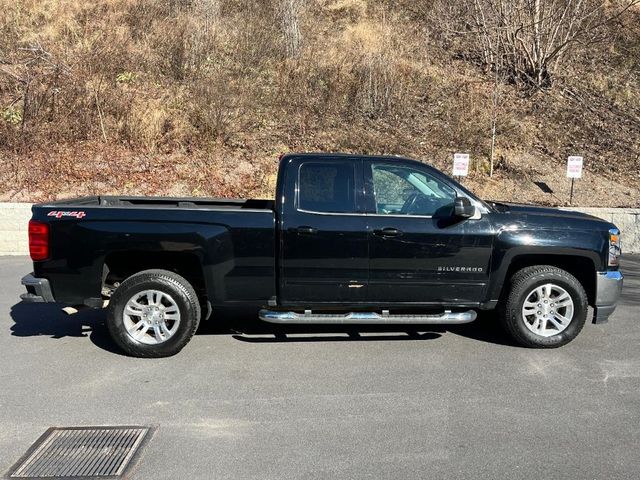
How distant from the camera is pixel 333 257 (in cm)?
528

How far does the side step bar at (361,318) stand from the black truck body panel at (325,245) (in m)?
0.11

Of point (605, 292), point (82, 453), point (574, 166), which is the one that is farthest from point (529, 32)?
point (82, 453)

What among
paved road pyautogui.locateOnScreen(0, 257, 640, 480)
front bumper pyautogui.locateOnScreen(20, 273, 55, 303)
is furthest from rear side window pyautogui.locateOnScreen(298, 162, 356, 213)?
front bumper pyautogui.locateOnScreen(20, 273, 55, 303)

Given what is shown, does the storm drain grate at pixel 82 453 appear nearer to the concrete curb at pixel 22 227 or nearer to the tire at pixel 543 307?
the tire at pixel 543 307

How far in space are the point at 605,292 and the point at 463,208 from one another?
1.71 meters

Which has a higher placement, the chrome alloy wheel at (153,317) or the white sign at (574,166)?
the white sign at (574,166)

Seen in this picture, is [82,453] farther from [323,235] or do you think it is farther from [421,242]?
[421,242]

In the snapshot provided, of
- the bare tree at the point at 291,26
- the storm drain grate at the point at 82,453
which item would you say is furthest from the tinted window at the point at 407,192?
the bare tree at the point at 291,26

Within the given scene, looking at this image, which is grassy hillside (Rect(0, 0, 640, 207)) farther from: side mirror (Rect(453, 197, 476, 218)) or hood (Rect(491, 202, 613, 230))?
side mirror (Rect(453, 197, 476, 218))

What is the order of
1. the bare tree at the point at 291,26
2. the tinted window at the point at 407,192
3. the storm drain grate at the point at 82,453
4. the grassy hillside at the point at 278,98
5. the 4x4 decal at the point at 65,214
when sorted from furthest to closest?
the bare tree at the point at 291,26
the grassy hillside at the point at 278,98
the tinted window at the point at 407,192
the 4x4 decal at the point at 65,214
the storm drain grate at the point at 82,453

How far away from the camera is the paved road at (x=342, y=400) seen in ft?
11.5

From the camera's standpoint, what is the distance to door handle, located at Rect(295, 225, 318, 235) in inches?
206

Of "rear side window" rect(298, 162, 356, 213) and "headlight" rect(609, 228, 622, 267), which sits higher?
"rear side window" rect(298, 162, 356, 213)

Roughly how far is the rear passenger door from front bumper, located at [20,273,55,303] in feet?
7.02
